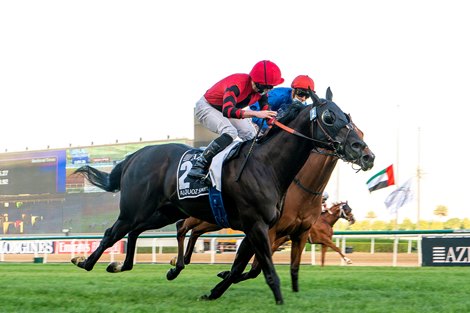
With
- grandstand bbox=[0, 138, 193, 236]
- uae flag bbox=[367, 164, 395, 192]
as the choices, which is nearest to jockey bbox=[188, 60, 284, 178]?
uae flag bbox=[367, 164, 395, 192]

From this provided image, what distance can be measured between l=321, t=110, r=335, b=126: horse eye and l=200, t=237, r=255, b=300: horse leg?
114 cm

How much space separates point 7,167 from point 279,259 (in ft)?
83.5

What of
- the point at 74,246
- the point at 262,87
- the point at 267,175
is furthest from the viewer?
the point at 74,246

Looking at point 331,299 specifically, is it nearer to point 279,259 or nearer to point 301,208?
point 301,208

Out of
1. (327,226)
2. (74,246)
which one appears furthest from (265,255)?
(74,246)

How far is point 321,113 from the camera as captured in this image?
17.9ft

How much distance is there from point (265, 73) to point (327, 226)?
8.27 meters

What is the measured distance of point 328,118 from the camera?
5402 mm

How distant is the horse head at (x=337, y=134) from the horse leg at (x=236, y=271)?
1022 millimetres

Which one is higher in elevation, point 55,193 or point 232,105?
point 232,105

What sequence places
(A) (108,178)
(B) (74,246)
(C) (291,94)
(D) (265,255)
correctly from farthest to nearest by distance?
1. (B) (74,246)
2. (A) (108,178)
3. (C) (291,94)
4. (D) (265,255)

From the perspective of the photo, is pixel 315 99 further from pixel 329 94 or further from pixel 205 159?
pixel 205 159

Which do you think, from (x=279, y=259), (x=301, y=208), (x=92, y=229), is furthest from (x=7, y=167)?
(x=301, y=208)

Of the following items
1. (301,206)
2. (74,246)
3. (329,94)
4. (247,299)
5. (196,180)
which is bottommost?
(74,246)
